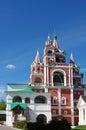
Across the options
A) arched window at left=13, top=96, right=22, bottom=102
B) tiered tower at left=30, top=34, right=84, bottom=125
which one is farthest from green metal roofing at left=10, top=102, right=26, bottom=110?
tiered tower at left=30, top=34, right=84, bottom=125

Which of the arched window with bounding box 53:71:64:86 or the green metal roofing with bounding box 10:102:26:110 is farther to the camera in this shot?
the arched window with bounding box 53:71:64:86

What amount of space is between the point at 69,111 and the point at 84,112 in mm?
12028

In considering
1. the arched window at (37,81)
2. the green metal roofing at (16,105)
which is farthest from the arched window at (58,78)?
the green metal roofing at (16,105)

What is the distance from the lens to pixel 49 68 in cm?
6538

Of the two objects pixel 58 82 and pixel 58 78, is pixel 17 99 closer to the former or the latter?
pixel 58 82

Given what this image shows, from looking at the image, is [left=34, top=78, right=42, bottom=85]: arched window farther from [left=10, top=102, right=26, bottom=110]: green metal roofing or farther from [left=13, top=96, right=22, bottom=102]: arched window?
[left=10, top=102, right=26, bottom=110]: green metal roofing

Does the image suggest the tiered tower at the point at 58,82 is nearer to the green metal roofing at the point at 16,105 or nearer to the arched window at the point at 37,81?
the arched window at the point at 37,81

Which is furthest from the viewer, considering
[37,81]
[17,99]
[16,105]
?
[37,81]

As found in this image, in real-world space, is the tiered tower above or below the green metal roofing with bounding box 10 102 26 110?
above

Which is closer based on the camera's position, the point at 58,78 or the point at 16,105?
the point at 16,105

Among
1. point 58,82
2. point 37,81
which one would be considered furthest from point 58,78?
point 37,81

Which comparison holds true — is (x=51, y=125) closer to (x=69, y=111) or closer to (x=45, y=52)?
(x=69, y=111)

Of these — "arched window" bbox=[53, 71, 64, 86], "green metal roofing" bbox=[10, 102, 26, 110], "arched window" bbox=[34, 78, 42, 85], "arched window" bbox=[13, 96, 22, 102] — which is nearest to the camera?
"green metal roofing" bbox=[10, 102, 26, 110]

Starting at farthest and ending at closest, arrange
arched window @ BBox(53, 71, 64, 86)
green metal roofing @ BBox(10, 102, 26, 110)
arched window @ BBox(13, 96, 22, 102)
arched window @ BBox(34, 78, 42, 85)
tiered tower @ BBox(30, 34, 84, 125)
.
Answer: arched window @ BBox(53, 71, 64, 86) < arched window @ BBox(34, 78, 42, 85) < tiered tower @ BBox(30, 34, 84, 125) < arched window @ BBox(13, 96, 22, 102) < green metal roofing @ BBox(10, 102, 26, 110)
